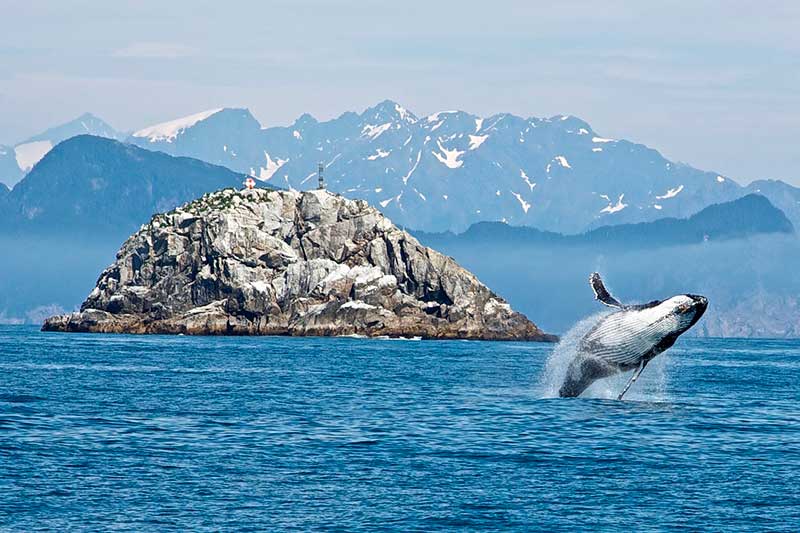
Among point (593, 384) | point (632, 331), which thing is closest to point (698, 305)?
point (632, 331)

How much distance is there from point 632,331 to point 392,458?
12000 mm

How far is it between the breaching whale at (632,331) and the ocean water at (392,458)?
3131 mm

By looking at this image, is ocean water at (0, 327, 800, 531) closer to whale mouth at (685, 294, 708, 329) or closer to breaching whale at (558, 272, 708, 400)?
breaching whale at (558, 272, 708, 400)

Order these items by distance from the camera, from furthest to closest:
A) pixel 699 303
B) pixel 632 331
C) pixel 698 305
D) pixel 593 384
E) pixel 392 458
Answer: pixel 593 384, pixel 632 331, pixel 698 305, pixel 699 303, pixel 392 458

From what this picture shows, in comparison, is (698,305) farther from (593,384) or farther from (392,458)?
(593,384)

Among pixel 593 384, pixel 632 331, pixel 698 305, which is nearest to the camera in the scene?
pixel 698 305

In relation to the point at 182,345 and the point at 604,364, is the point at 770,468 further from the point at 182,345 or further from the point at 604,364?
the point at 182,345

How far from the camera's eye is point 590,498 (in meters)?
43.2

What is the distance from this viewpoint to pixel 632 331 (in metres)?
54.7

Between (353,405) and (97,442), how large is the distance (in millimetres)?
19487

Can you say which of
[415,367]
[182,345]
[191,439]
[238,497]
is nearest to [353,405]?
[191,439]

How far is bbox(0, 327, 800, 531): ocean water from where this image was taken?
40344mm

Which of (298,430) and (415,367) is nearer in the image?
(298,430)

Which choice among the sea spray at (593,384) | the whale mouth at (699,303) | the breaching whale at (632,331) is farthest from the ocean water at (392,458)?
the whale mouth at (699,303)
